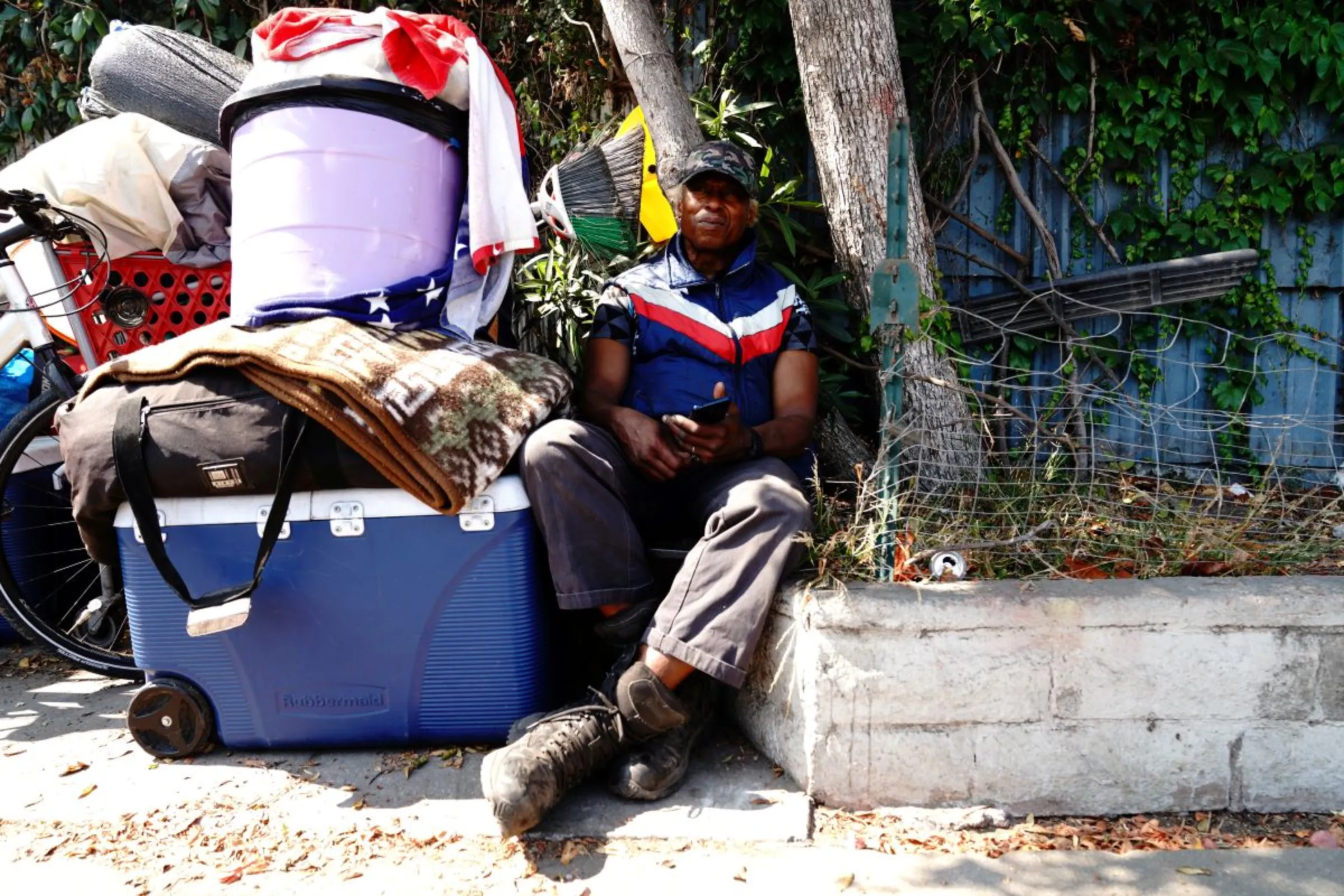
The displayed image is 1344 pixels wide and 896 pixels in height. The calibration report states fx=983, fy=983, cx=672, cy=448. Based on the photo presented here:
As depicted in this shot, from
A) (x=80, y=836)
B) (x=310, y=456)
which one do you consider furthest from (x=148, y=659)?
(x=310, y=456)

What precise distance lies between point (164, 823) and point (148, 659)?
48 centimetres

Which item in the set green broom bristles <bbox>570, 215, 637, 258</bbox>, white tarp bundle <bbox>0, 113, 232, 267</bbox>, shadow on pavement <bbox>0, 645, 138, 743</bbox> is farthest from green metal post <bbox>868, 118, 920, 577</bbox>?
shadow on pavement <bbox>0, 645, 138, 743</bbox>

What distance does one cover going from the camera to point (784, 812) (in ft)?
7.61

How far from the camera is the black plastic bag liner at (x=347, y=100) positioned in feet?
8.61

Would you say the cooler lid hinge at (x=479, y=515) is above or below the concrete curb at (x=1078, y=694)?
above

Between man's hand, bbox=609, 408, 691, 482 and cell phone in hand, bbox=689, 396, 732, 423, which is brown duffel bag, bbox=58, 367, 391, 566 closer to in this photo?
man's hand, bbox=609, 408, 691, 482

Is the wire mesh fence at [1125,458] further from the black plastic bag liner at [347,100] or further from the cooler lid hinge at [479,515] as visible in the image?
the black plastic bag liner at [347,100]

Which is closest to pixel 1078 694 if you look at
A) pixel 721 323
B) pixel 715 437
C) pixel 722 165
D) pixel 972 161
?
pixel 715 437

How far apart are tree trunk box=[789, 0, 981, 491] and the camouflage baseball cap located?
1.03ft

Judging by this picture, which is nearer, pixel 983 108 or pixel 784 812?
pixel 784 812

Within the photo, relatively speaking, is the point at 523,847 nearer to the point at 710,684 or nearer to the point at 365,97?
the point at 710,684

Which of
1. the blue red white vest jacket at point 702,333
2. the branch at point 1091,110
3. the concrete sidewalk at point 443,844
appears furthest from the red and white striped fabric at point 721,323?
the branch at point 1091,110

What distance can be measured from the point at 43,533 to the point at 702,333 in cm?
243

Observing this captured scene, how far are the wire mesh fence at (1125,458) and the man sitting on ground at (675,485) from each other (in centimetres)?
32
